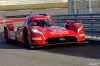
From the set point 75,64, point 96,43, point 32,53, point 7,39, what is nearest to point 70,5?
point 7,39

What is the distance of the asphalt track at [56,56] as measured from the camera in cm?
949

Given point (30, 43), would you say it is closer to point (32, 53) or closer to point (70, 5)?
point (32, 53)

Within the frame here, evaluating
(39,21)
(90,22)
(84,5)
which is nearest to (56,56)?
(39,21)

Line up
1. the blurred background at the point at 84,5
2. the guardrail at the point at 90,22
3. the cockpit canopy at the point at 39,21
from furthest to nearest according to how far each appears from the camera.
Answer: the blurred background at the point at 84,5 → the guardrail at the point at 90,22 → the cockpit canopy at the point at 39,21

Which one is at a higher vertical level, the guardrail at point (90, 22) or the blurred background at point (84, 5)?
the blurred background at point (84, 5)

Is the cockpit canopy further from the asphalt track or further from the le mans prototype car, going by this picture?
the asphalt track

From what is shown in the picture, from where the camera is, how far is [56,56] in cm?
1069

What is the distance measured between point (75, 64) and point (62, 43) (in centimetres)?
345

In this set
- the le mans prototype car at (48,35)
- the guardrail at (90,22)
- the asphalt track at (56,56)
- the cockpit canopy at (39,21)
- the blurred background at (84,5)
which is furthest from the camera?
the blurred background at (84,5)

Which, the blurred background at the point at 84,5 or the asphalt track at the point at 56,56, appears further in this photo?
the blurred background at the point at 84,5

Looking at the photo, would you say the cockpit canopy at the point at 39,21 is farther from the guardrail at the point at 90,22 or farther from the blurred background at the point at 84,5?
the blurred background at the point at 84,5

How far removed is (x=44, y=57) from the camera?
10641 millimetres

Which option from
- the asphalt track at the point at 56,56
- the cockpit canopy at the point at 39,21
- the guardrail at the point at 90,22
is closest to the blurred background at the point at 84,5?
the guardrail at the point at 90,22

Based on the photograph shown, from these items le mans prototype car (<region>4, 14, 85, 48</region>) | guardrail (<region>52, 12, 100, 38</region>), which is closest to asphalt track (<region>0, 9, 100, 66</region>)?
le mans prototype car (<region>4, 14, 85, 48</region>)
